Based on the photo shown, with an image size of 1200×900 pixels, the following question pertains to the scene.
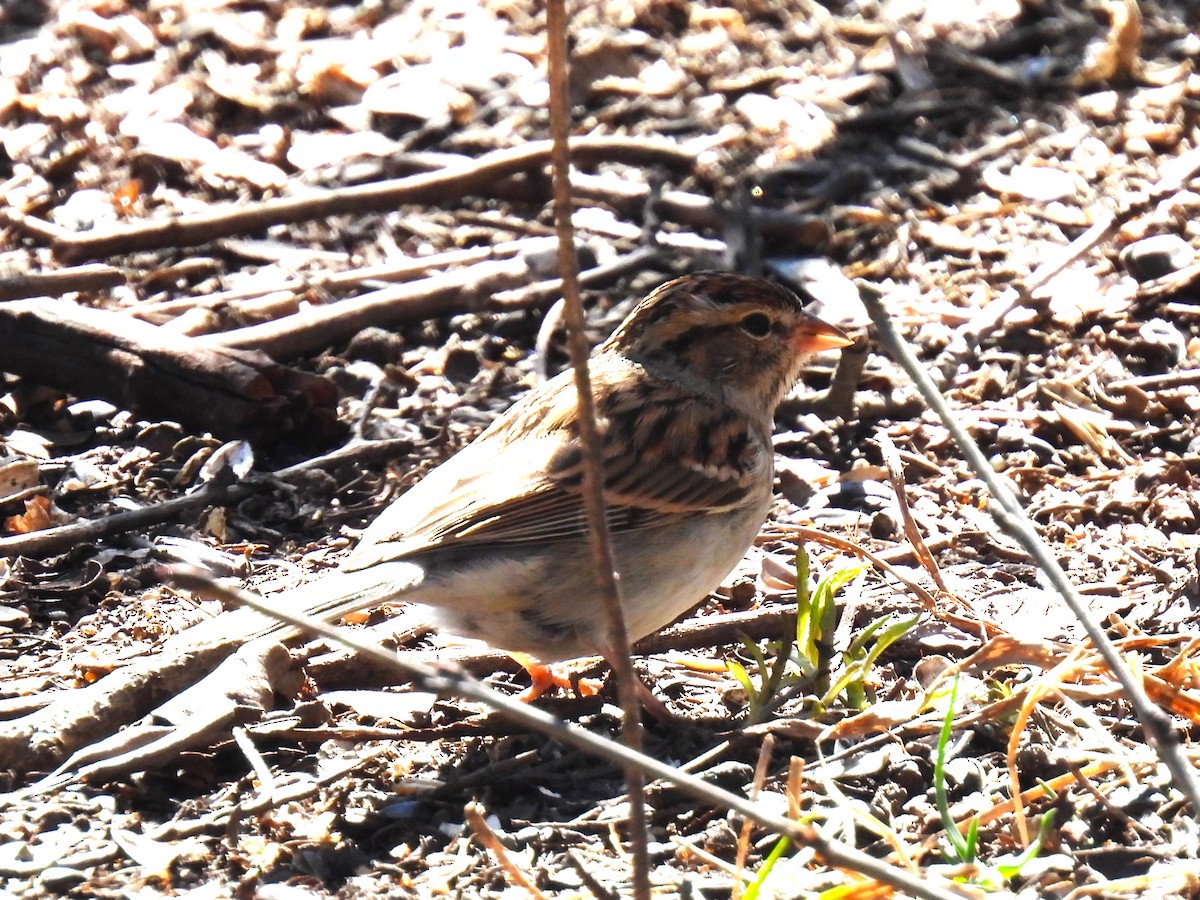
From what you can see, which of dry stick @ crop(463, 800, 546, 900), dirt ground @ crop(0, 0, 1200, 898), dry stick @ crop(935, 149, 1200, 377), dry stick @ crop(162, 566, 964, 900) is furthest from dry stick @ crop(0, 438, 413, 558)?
dry stick @ crop(162, 566, 964, 900)

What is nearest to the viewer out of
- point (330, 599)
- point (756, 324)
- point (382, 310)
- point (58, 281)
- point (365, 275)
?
point (330, 599)

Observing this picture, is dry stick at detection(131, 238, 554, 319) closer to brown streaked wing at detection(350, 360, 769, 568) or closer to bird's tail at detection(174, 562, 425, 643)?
brown streaked wing at detection(350, 360, 769, 568)

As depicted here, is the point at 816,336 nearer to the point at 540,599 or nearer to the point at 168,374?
the point at 540,599

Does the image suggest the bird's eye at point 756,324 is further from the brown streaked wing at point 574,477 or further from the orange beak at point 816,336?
the brown streaked wing at point 574,477

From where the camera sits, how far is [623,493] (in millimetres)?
4098

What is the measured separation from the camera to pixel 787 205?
21.1ft

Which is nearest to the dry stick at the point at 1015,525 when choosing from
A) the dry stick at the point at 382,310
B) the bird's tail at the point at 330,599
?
the bird's tail at the point at 330,599

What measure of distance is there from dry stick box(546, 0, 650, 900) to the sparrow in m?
1.45

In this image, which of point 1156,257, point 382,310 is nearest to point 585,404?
point 382,310

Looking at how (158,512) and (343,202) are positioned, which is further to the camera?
(343,202)

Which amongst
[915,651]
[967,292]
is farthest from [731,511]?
[967,292]

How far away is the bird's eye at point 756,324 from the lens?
180 inches

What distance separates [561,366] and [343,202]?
1.19 meters

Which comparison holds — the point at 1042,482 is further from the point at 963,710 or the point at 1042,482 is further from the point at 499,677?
the point at 499,677
